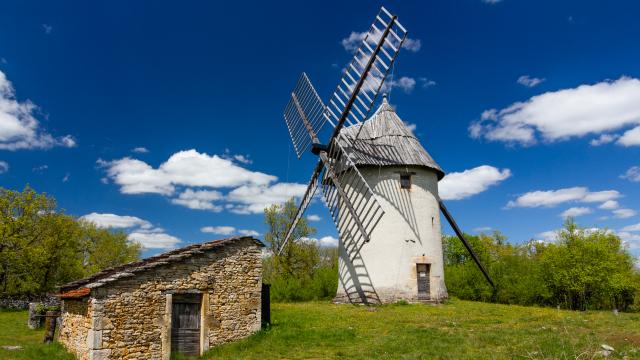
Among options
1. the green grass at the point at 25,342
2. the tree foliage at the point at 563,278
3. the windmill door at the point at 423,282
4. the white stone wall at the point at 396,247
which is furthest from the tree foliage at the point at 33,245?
the tree foliage at the point at 563,278

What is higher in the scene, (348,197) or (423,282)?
(348,197)

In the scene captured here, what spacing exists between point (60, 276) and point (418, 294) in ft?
88.8

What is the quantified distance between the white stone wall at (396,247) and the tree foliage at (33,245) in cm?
2122

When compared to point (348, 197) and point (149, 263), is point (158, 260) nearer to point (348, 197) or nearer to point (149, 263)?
point (149, 263)

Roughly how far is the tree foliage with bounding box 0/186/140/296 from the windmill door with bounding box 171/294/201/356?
71.6 ft

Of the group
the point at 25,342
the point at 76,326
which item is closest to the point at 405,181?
the point at 76,326

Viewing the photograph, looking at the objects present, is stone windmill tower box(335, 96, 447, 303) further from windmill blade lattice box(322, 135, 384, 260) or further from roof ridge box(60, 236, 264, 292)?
roof ridge box(60, 236, 264, 292)

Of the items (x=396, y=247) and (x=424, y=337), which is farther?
(x=396, y=247)

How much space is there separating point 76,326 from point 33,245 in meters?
22.5

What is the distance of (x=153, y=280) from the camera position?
11.1m

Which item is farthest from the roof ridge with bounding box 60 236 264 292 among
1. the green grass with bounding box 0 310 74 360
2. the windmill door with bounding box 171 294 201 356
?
the green grass with bounding box 0 310 74 360

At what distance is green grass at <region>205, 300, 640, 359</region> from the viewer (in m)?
9.70

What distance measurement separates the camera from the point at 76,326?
11.7 metres

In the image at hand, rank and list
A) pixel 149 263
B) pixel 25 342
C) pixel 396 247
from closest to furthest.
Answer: pixel 149 263, pixel 25 342, pixel 396 247
